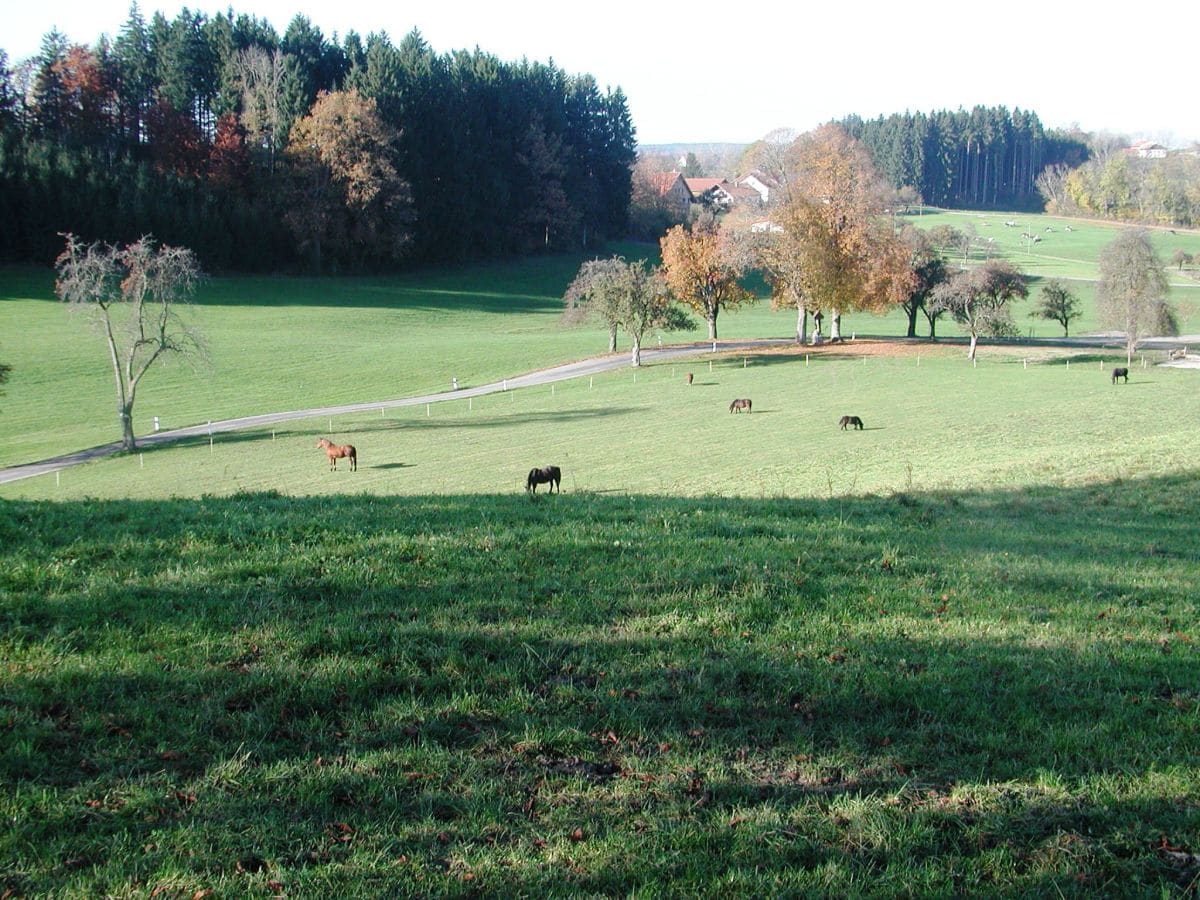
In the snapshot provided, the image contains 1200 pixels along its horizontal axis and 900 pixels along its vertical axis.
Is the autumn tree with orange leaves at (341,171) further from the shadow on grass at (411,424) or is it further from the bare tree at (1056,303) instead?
the bare tree at (1056,303)

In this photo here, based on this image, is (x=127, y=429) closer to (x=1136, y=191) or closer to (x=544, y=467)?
(x=544, y=467)

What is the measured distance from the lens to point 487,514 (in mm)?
11117

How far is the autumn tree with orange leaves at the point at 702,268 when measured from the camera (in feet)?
241

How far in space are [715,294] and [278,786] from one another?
238 ft

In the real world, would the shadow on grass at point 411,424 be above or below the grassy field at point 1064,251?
below

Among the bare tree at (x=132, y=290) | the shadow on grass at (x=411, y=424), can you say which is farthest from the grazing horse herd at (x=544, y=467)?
the bare tree at (x=132, y=290)

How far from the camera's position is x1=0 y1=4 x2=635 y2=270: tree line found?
86.4 m

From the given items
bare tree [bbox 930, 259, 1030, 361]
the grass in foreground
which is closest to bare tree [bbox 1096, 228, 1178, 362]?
bare tree [bbox 930, 259, 1030, 361]

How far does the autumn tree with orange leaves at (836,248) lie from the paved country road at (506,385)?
441cm

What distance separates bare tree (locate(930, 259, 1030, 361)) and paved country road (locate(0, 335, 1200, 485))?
13.1 feet

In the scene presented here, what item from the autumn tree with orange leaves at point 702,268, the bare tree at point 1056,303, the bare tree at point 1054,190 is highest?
the bare tree at point 1054,190

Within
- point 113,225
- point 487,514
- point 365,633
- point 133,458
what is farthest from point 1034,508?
point 113,225

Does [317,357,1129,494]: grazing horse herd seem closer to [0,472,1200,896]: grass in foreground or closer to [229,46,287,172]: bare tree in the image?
[0,472,1200,896]: grass in foreground

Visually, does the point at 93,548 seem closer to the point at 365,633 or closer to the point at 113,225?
the point at 365,633
